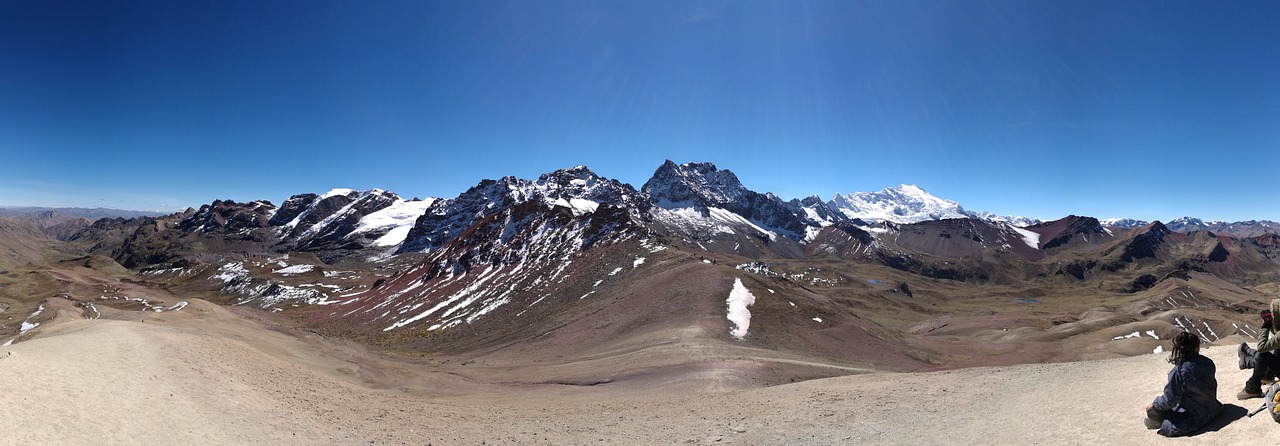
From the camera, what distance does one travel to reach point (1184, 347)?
12.2 meters

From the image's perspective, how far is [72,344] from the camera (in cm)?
3012

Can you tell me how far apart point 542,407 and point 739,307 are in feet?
117

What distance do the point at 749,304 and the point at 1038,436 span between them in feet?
159

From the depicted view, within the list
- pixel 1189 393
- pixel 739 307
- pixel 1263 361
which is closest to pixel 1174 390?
→ pixel 1189 393

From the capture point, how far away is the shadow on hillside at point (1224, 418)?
11.8m

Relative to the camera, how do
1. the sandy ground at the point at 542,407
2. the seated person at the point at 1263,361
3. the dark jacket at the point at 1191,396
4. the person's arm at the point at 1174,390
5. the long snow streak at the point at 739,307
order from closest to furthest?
1. the dark jacket at the point at 1191,396
2. the person's arm at the point at 1174,390
3. the seated person at the point at 1263,361
4. the sandy ground at the point at 542,407
5. the long snow streak at the point at 739,307

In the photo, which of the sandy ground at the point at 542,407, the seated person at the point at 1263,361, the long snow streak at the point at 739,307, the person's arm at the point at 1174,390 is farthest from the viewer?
the long snow streak at the point at 739,307

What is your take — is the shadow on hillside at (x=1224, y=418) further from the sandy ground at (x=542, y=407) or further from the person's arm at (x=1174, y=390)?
the person's arm at (x=1174, y=390)

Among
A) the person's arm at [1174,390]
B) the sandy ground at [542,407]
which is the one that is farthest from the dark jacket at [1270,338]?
the person's arm at [1174,390]

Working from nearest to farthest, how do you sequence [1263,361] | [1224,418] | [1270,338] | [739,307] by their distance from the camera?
1. [1224,418]
2. [1270,338]
3. [1263,361]
4. [739,307]

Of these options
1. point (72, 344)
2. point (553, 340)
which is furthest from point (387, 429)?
point (553, 340)

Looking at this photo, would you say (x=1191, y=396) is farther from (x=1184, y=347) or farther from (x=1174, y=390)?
(x=1184, y=347)

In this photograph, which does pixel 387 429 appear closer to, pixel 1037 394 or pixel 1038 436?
pixel 1038 436

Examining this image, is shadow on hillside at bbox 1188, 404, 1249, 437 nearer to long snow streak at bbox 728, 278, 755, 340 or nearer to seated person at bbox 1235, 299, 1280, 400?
seated person at bbox 1235, 299, 1280, 400
